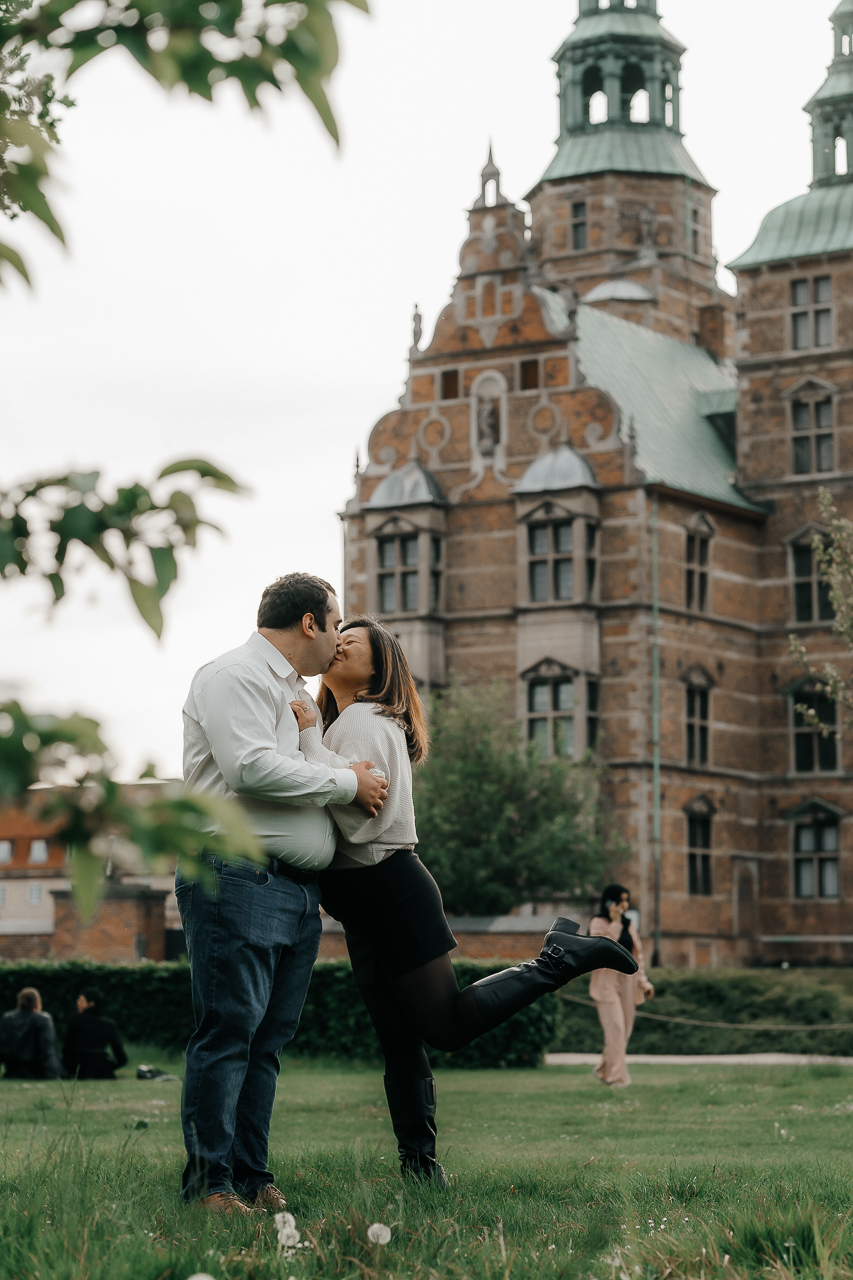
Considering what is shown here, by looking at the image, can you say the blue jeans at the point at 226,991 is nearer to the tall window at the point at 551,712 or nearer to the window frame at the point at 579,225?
the tall window at the point at 551,712

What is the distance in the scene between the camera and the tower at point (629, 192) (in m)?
49.5

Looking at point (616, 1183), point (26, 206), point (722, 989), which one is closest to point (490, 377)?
point (722, 989)

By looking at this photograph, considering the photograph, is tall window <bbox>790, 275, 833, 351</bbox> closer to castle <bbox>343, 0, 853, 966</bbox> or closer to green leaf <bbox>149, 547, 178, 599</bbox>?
castle <bbox>343, 0, 853, 966</bbox>

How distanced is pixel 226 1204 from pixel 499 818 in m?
28.6

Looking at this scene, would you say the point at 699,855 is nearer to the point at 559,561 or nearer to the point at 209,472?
the point at 559,561

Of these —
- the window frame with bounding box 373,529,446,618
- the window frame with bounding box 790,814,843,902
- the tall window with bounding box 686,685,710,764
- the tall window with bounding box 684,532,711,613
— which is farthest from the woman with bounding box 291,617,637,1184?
the window frame with bounding box 790,814,843,902

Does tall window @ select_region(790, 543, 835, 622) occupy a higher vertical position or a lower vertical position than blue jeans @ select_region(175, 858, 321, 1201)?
higher

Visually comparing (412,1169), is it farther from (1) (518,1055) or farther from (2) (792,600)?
(2) (792,600)

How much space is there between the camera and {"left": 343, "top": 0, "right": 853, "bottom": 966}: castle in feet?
123

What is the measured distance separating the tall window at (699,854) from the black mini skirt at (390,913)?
32139mm

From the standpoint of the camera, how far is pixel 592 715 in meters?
37.5

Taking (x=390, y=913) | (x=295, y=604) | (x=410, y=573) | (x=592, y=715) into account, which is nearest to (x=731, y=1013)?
(x=592, y=715)

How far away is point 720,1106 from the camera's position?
1394cm

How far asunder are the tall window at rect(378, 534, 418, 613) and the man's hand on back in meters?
33.2
